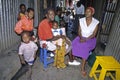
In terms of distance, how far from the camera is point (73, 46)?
169 inches

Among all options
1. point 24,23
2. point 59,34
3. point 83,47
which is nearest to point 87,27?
point 83,47

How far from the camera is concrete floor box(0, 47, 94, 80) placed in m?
3.53

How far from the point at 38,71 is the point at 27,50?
2.92 feet

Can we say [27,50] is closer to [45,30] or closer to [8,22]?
[45,30]

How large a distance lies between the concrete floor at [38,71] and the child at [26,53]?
14 cm

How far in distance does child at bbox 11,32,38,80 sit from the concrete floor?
0.44ft

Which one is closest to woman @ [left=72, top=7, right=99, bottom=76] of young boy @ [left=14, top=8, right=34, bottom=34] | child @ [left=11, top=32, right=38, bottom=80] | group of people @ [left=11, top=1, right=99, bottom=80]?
group of people @ [left=11, top=1, right=99, bottom=80]

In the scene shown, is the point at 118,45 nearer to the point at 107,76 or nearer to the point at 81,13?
the point at 107,76

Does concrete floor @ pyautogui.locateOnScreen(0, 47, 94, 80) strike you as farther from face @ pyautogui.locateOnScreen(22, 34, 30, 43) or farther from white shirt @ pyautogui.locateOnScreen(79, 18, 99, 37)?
white shirt @ pyautogui.locateOnScreen(79, 18, 99, 37)

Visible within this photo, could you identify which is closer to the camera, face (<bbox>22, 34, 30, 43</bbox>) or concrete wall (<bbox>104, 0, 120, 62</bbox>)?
face (<bbox>22, 34, 30, 43</bbox>)

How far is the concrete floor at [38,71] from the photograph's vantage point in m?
3.53

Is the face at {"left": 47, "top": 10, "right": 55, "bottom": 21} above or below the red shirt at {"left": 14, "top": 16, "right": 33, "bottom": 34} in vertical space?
above

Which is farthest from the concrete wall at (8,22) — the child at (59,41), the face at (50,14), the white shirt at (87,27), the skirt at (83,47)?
the white shirt at (87,27)

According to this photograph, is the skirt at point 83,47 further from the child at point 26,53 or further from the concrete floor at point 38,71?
the child at point 26,53
